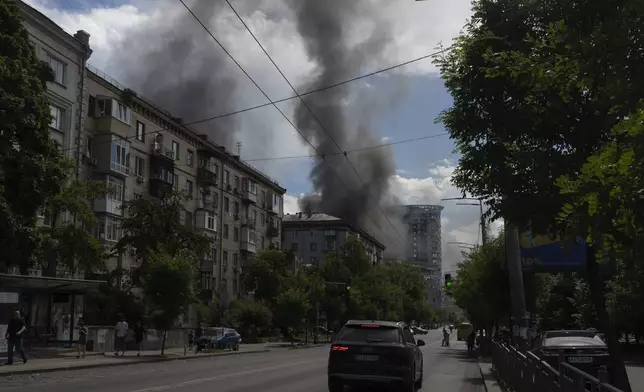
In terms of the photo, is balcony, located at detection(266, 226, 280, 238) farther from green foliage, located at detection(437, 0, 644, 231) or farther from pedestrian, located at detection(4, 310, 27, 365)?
green foliage, located at detection(437, 0, 644, 231)

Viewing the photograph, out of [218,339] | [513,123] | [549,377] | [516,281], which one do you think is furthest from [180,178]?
[549,377]

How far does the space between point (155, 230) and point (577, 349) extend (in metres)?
31.1

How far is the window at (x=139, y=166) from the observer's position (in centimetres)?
4988

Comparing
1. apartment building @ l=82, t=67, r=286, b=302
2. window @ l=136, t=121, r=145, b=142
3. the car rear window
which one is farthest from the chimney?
the car rear window

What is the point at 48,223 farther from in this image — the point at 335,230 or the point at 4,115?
the point at 335,230

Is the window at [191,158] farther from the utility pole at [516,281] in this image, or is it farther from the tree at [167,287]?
the utility pole at [516,281]

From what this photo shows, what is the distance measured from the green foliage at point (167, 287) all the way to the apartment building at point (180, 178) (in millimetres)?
12658

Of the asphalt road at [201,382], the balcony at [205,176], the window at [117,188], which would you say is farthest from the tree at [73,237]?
the balcony at [205,176]

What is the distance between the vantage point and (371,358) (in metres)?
14.1

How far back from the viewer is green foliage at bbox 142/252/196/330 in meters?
32.3

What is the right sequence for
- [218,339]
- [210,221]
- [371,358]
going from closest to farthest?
[371,358] < [218,339] < [210,221]

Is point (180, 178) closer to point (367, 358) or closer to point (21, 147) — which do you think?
point (21, 147)

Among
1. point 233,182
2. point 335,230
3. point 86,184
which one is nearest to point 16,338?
point 86,184

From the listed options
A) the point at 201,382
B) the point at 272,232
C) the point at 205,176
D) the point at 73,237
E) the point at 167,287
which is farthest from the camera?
the point at 272,232
